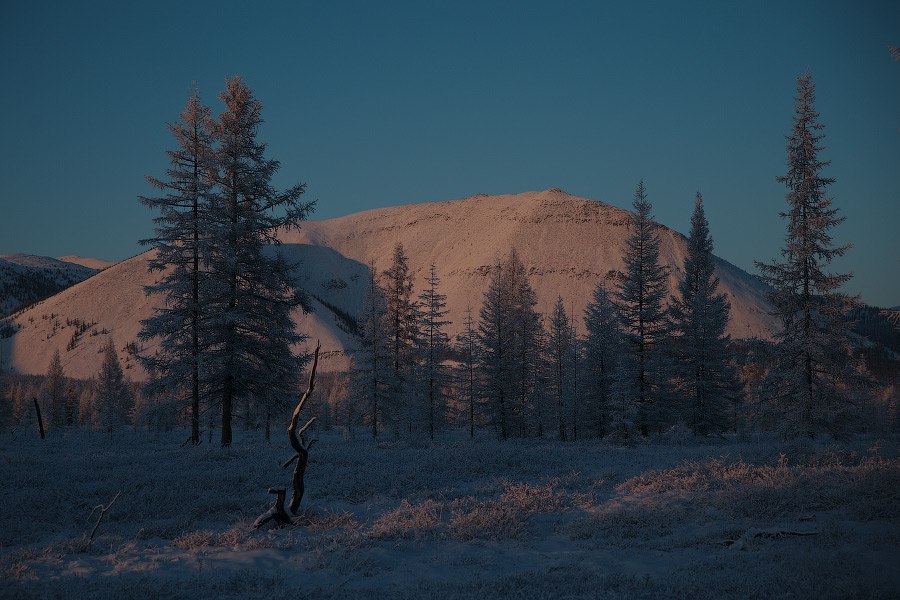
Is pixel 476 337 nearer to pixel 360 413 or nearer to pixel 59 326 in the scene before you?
pixel 360 413

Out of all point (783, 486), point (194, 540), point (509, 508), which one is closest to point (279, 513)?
point (194, 540)

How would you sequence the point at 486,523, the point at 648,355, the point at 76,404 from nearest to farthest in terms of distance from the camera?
the point at 486,523 < the point at 648,355 < the point at 76,404

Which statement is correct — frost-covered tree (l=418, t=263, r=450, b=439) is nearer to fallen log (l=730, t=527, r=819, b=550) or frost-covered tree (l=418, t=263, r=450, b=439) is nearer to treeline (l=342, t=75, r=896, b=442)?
treeline (l=342, t=75, r=896, b=442)

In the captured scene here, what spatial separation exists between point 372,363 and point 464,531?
29.0 meters

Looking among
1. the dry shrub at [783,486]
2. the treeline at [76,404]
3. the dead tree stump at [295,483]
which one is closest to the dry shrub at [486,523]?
the dead tree stump at [295,483]

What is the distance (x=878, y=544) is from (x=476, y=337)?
1213 inches

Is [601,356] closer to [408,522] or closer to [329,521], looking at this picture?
→ [408,522]

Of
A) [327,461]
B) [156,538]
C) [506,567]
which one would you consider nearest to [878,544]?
[506,567]

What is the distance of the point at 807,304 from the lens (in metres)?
22.3

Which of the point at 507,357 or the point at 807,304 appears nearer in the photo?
the point at 807,304

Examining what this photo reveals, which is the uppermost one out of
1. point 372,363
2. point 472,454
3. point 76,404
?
point 372,363

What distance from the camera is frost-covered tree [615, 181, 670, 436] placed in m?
29.0

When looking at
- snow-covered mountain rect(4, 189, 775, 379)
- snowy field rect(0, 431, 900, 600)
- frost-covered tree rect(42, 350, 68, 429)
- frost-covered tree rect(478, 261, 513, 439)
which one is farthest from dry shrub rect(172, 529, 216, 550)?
snow-covered mountain rect(4, 189, 775, 379)

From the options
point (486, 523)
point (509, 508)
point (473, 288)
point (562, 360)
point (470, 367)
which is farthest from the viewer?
point (473, 288)
